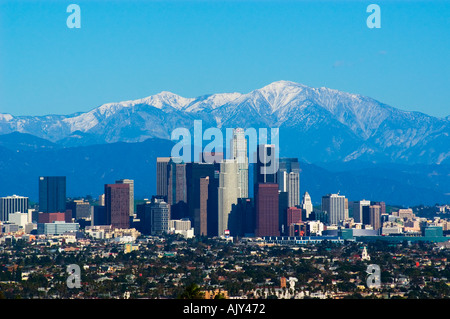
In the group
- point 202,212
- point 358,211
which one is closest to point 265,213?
point 202,212

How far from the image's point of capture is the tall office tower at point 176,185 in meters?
152

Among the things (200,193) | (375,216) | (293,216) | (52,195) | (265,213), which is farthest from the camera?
(52,195)

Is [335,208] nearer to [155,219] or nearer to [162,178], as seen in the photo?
[162,178]

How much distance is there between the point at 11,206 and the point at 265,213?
3914 centimetres

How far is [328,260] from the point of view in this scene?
8994 centimetres

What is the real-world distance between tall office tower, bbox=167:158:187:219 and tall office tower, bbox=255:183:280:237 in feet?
55.8

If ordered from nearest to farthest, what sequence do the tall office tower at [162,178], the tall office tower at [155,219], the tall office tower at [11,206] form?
the tall office tower at [155,219] → the tall office tower at [11,206] → the tall office tower at [162,178]

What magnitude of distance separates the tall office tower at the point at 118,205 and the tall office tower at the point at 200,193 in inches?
290

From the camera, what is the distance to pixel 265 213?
133625 mm

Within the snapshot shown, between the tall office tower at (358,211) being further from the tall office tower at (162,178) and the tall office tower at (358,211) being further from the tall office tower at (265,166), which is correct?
the tall office tower at (162,178)

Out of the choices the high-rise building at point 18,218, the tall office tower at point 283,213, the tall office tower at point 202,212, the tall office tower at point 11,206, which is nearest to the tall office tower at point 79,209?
the tall office tower at point 11,206
